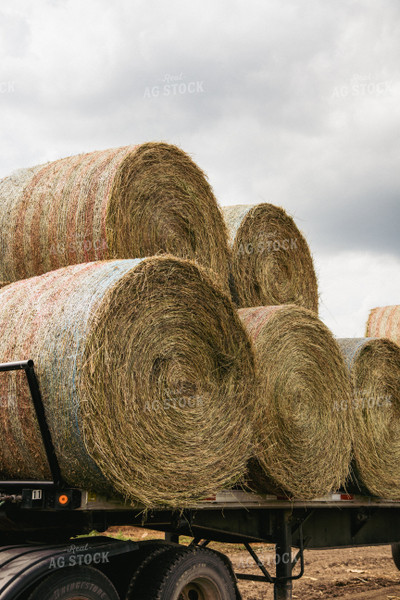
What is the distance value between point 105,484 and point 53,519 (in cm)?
85

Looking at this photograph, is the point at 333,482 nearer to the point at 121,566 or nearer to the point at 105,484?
the point at 121,566

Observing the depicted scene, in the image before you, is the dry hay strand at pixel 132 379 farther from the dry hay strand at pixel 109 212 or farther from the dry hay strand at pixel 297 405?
the dry hay strand at pixel 109 212

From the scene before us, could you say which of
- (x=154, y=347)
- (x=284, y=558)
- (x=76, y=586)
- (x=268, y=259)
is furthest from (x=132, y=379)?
(x=268, y=259)

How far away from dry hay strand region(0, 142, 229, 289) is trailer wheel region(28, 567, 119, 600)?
238cm

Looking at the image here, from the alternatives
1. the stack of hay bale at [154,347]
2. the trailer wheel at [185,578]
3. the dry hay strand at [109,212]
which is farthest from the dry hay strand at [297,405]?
the trailer wheel at [185,578]

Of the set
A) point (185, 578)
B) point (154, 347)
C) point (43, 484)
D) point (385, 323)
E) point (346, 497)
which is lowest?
point (185, 578)

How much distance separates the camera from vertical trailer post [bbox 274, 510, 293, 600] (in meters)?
6.21

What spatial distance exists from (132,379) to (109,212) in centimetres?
166

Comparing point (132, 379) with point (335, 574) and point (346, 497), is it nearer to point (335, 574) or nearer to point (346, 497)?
point (346, 497)

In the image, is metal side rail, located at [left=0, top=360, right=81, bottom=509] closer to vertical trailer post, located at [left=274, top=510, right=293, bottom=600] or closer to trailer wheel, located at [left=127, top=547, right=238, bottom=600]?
trailer wheel, located at [left=127, top=547, right=238, bottom=600]

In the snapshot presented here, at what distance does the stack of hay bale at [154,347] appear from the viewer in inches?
168

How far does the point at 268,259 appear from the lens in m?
7.93

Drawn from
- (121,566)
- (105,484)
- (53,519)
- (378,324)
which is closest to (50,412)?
(105,484)

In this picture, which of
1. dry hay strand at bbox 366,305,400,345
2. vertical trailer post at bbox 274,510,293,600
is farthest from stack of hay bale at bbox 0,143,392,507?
dry hay strand at bbox 366,305,400,345
